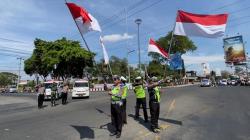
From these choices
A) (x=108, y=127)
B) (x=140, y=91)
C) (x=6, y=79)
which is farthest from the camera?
(x=6, y=79)

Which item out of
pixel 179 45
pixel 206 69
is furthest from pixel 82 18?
pixel 206 69

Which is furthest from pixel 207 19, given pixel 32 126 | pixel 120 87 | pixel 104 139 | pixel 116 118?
pixel 32 126

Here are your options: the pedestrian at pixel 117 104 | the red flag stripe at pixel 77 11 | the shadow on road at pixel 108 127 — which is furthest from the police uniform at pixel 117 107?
the red flag stripe at pixel 77 11

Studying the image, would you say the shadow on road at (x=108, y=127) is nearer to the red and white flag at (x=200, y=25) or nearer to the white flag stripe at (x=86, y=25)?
the white flag stripe at (x=86, y=25)

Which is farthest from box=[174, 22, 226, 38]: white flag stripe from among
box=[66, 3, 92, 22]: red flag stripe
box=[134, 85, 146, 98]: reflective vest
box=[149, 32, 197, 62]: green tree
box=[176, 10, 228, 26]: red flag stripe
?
box=[149, 32, 197, 62]: green tree

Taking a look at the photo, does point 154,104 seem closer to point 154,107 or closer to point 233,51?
point 154,107

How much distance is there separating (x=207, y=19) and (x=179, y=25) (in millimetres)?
1143

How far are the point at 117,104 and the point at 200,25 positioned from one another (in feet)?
15.9

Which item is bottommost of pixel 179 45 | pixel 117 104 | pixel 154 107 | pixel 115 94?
pixel 154 107

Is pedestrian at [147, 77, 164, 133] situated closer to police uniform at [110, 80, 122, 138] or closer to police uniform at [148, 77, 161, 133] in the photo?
police uniform at [148, 77, 161, 133]

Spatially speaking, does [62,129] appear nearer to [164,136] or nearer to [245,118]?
[164,136]

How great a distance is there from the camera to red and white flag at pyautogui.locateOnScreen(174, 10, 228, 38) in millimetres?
11750

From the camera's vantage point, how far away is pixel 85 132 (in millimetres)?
10086

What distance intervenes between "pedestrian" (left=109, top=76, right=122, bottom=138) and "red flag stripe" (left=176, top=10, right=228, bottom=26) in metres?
3.99
